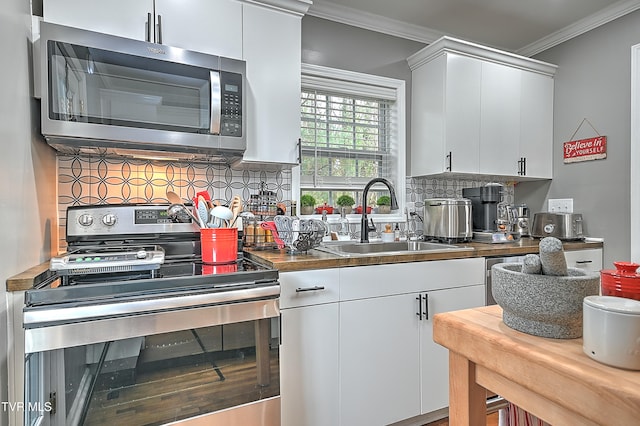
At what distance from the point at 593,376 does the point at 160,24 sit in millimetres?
1975

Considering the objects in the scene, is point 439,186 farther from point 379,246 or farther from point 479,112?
point 379,246

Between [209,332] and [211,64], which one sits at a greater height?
[211,64]

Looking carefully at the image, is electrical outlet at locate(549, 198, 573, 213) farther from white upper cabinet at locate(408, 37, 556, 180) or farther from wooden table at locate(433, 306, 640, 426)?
wooden table at locate(433, 306, 640, 426)

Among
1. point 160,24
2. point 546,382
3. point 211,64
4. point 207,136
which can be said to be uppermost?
point 160,24

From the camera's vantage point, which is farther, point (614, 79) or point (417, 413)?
point (614, 79)

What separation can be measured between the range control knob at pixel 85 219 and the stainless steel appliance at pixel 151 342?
0.56ft

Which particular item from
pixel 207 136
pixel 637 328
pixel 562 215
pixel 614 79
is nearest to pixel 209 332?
pixel 207 136

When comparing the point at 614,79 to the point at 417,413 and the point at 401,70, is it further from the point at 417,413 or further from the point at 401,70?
the point at 417,413

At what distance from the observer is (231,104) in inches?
Answer: 68.4

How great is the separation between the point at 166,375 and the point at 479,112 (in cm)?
253

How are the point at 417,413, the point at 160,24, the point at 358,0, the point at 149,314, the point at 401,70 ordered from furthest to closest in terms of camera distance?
the point at 401,70, the point at 358,0, the point at 417,413, the point at 160,24, the point at 149,314

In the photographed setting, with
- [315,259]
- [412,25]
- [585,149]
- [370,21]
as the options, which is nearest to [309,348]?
[315,259]

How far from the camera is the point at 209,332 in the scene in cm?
127

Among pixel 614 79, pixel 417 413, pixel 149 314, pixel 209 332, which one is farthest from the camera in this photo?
pixel 614 79
